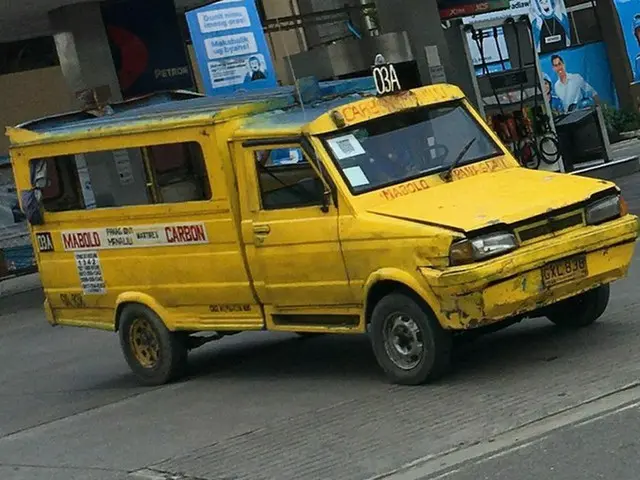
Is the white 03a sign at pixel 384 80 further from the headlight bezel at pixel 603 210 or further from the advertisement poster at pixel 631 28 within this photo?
the advertisement poster at pixel 631 28

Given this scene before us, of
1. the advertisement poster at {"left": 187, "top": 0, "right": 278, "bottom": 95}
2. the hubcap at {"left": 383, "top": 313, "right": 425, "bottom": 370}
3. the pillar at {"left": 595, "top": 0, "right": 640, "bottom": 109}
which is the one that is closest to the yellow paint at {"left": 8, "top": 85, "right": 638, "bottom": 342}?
the hubcap at {"left": 383, "top": 313, "right": 425, "bottom": 370}

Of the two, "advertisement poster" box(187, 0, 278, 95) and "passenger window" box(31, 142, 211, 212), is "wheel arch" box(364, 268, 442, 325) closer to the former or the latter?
"passenger window" box(31, 142, 211, 212)

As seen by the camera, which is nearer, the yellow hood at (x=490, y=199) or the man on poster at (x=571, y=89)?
the yellow hood at (x=490, y=199)

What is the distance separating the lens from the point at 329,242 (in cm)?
915

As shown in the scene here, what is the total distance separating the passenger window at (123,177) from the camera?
33.6ft

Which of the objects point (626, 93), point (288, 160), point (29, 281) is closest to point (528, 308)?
point (288, 160)

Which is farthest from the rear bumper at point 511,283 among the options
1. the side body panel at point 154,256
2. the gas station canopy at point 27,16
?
the gas station canopy at point 27,16

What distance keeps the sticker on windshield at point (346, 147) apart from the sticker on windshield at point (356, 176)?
0.38 ft

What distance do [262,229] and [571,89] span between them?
2506 centimetres

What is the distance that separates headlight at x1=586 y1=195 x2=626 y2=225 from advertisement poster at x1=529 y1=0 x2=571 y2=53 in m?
24.1

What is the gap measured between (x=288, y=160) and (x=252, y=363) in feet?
8.57

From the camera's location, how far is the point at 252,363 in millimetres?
11523

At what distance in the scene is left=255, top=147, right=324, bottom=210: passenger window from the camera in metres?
9.31

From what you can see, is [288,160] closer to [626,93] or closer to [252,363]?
[252,363]
